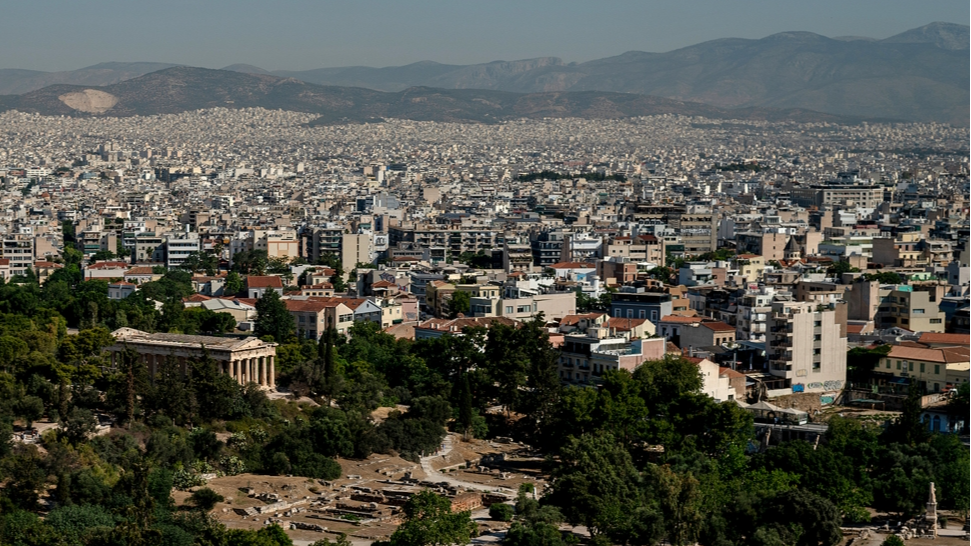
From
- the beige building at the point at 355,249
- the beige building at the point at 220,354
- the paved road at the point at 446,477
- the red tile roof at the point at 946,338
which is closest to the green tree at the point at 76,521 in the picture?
the paved road at the point at 446,477

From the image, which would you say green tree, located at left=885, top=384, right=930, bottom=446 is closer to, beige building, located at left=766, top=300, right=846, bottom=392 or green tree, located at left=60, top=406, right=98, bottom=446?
beige building, located at left=766, top=300, right=846, bottom=392

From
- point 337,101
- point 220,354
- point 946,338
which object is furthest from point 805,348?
point 337,101

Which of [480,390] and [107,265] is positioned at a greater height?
[107,265]

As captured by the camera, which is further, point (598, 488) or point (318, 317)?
point (318, 317)

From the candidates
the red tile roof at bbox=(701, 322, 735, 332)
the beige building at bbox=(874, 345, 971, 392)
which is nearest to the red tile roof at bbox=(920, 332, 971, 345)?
the beige building at bbox=(874, 345, 971, 392)

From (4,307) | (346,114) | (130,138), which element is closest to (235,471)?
(4,307)

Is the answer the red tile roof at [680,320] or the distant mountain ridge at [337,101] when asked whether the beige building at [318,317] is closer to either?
the red tile roof at [680,320]

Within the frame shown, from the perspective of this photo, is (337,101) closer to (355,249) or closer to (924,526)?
(355,249)
